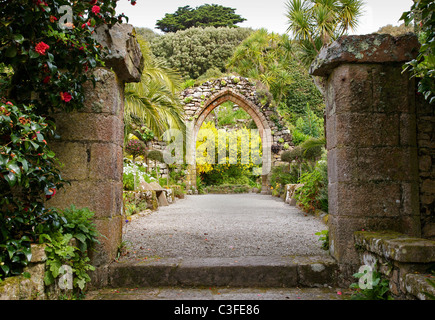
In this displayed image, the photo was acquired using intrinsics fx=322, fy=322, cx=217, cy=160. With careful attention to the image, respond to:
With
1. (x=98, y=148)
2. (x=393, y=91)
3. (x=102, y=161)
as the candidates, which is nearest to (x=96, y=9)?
(x=98, y=148)

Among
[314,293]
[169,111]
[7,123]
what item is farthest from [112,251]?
[169,111]

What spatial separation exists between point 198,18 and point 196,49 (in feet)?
21.8

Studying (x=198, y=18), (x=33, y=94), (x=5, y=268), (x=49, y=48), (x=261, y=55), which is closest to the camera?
(x=5, y=268)

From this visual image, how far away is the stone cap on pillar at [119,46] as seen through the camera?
2814mm

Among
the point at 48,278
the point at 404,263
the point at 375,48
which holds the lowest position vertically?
the point at 48,278

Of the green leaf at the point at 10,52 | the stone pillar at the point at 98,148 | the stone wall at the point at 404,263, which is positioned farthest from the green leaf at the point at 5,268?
the stone wall at the point at 404,263

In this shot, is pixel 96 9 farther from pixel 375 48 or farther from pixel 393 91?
pixel 393 91

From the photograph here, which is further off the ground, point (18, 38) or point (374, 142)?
point (18, 38)

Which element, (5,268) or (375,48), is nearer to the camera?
(5,268)

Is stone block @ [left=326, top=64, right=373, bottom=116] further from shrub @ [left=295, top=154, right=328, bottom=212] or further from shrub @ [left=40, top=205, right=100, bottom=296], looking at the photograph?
shrub @ [left=295, top=154, right=328, bottom=212]

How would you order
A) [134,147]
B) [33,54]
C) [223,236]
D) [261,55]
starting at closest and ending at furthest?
[33,54]
[223,236]
[134,147]
[261,55]

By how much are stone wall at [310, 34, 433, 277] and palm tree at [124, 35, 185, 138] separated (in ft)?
19.7

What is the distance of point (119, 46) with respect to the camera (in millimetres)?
2859

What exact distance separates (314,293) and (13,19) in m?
2.89
